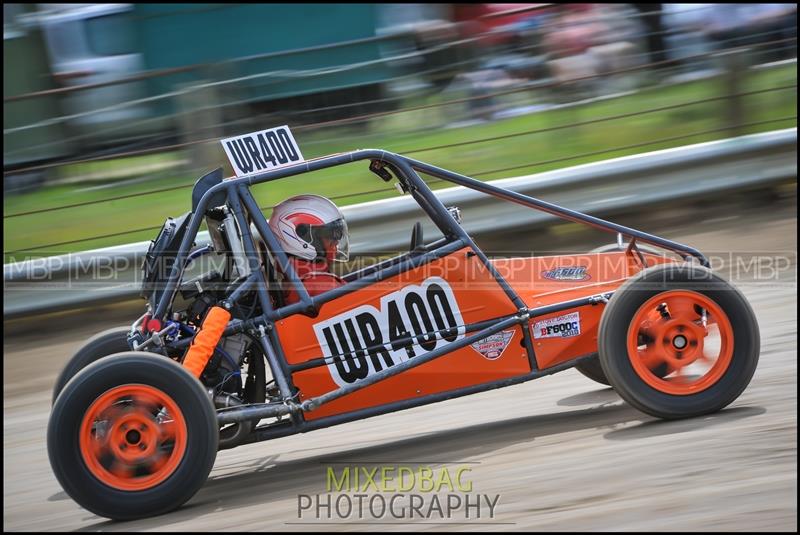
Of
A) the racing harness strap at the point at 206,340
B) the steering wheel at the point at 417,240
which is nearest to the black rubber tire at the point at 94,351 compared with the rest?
the racing harness strap at the point at 206,340

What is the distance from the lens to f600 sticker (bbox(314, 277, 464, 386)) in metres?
4.38

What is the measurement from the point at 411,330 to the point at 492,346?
1.22 ft

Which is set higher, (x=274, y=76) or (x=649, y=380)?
(x=274, y=76)

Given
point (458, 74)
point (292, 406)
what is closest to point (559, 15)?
point (458, 74)

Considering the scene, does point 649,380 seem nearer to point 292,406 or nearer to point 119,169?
point 292,406

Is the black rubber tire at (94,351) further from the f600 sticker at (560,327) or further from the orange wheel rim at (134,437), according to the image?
the f600 sticker at (560,327)

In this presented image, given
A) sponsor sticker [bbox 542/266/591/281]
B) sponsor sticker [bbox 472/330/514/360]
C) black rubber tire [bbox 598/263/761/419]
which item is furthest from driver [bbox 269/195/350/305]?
black rubber tire [bbox 598/263/761/419]

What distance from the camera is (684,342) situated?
441cm

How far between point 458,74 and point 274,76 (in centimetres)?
154

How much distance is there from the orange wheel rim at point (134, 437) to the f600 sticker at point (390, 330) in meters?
0.75

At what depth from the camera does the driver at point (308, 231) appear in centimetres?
455

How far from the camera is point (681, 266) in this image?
14.4 ft

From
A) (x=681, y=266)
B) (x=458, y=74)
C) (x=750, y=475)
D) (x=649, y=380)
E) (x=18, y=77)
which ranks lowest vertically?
(x=750, y=475)

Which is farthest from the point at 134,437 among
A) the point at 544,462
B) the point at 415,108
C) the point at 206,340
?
the point at 415,108
